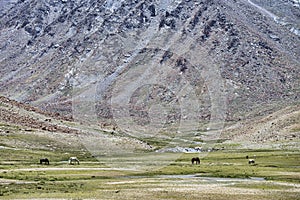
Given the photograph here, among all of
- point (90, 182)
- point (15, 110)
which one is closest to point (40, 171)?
point (90, 182)

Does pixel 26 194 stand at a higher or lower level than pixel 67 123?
lower

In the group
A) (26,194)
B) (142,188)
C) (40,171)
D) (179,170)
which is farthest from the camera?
(179,170)

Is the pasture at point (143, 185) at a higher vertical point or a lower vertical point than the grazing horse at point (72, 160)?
lower

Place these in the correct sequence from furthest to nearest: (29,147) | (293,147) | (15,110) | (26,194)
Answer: (15,110), (293,147), (29,147), (26,194)

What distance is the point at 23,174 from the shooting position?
77.1 meters

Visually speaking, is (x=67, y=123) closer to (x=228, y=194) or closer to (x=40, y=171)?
(x=40, y=171)

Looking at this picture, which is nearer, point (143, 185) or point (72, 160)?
point (143, 185)

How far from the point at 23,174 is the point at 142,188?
22.0 metres

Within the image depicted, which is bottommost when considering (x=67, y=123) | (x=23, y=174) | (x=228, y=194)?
(x=228, y=194)

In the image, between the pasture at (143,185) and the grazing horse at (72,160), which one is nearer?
the pasture at (143,185)

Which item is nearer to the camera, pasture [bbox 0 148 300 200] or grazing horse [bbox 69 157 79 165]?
pasture [bbox 0 148 300 200]

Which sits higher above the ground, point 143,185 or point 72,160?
point 72,160

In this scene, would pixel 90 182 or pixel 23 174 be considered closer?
pixel 90 182

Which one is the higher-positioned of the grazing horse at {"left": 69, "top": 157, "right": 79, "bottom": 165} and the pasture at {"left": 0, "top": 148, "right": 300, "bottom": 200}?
the grazing horse at {"left": 69, "top": 157, "right": 79, "bottom": 165}
